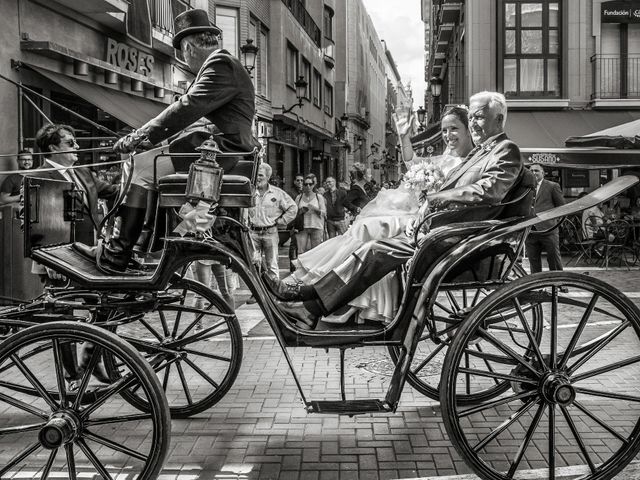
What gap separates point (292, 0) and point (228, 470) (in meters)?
28.0

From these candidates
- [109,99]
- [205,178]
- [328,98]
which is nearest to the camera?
[205,178]

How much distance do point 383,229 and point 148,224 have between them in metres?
1.47

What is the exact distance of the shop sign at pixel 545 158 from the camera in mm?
15398

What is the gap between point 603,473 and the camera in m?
3.72

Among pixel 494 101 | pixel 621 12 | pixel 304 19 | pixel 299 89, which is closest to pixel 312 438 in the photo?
pixel 494 101

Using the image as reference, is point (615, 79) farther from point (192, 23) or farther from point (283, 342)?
point (283, 342)

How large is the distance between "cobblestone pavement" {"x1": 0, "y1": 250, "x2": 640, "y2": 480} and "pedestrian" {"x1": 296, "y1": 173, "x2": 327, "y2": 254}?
744 cm

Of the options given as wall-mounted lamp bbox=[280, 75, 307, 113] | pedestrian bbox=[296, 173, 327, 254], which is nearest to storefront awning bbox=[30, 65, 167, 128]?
pedestrian bbox=[296, 173, 327, 254]

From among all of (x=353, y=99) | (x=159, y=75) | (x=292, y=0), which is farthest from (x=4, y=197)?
(x=353, y=99)

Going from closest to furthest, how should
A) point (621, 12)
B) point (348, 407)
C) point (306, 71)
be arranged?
point (348, 407), point (621, 12), point (306, 71)

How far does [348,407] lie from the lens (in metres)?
4.01

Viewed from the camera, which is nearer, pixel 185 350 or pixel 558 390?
pixel 558 390

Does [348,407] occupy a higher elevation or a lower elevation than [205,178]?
lower

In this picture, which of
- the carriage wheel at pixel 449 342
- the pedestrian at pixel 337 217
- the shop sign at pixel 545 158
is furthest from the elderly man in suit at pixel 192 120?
the shop sign at pixel 545 158
